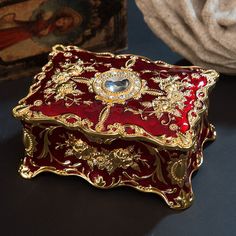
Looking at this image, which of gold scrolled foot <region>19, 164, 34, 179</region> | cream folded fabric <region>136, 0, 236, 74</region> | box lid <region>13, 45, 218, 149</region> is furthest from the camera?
cream folded fabric <region>136, 0, 236, 74</region>

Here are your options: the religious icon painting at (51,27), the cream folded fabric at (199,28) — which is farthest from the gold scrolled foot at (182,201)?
the religious icon painting at (51,27)

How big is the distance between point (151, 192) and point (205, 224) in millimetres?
109

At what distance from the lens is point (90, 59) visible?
1.03 metres

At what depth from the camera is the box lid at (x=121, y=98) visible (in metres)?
0.89

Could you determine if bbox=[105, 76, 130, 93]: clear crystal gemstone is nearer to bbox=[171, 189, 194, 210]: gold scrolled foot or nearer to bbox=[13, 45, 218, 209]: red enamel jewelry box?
bbox=[13, 45, 218, 209]: red enamel jewelry box

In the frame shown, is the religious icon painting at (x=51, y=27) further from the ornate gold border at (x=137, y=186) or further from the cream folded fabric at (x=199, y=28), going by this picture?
the ornate gold border at (x=137, y=186)

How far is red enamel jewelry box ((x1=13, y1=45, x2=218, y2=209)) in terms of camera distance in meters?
0.89

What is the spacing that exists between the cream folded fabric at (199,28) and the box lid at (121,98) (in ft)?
0.43

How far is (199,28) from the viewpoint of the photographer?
3.65 feet

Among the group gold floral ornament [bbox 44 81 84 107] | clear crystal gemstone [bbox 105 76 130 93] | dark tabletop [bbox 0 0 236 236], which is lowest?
dark tabletop [bbox 0 0 236 236]

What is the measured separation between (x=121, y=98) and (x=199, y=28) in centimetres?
28

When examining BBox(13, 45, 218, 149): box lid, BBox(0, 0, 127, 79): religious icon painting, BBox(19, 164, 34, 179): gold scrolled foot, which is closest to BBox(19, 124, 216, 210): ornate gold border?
BBox(19, 164, 34, 179): gold scrolled foot

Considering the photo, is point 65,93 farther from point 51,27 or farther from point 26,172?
point 51,27

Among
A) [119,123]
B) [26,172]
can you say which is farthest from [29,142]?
[119,123]
